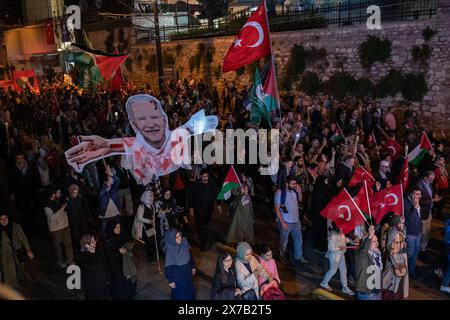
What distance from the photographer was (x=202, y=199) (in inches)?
312

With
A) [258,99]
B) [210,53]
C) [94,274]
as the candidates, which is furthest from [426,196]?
[210,53]

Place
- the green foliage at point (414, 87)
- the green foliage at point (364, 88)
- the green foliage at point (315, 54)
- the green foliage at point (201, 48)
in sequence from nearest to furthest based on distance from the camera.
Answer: the green foliage at point (414, 87) → the green foliage at point (364, 88) → the green foliage at point (315, 54) → the green foliage at point (201, 48)

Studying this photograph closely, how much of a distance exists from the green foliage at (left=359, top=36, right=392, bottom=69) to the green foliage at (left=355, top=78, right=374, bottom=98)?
0.50 meters

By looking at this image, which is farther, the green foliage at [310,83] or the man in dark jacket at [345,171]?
the green foliage at [310,83]

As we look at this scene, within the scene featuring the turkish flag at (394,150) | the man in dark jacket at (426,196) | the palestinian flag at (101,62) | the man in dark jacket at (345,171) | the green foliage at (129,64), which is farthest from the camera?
the green foliage at (129,64)

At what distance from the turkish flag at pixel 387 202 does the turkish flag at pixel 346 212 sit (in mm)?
326

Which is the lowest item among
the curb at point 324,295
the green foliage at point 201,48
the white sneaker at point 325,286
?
the curb at point 324,295

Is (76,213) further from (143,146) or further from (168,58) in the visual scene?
(168,58)

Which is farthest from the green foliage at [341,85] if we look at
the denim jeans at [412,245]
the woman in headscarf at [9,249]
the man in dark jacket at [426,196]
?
the woman in headscarf at [9,249]

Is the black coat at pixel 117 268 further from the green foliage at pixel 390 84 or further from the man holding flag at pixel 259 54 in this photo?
the green foliage at pixel 390 84

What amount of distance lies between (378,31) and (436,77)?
8.48 ft

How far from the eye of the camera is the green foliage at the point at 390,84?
15.6 meters

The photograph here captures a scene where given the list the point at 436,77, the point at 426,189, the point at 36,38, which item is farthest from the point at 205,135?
the point at 36,38
